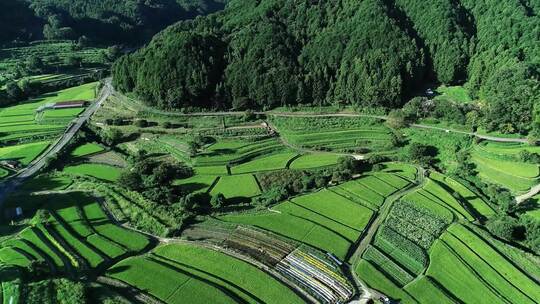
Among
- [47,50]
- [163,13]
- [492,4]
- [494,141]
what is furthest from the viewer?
[163,13]

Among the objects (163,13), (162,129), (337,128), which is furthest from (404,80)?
(163,13)

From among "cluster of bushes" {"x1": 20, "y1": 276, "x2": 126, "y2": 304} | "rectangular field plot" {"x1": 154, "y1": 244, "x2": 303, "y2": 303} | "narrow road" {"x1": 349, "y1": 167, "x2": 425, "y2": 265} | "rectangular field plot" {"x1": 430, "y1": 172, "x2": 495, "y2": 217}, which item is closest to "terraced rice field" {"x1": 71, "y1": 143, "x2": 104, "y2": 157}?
"rectangular field plot" {"x1": 154, "y1": 244, "x2": 303, "y2": 303}

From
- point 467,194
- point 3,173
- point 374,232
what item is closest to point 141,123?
point 3,173

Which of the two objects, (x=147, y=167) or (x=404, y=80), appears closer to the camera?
(x=147, y=167)

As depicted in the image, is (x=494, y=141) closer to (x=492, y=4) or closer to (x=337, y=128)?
(x=337, y=128)

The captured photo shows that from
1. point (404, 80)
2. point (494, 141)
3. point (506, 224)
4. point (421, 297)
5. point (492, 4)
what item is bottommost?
point (421, 297)

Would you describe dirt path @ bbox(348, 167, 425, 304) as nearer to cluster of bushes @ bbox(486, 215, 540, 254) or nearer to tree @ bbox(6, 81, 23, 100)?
cluster of bushes @ bbox(486, 215, 540, 254)
